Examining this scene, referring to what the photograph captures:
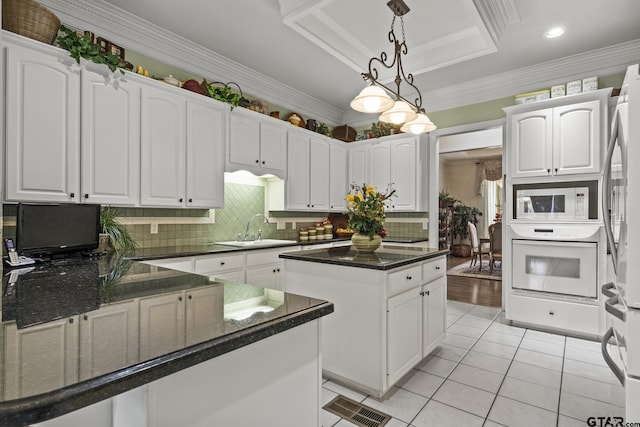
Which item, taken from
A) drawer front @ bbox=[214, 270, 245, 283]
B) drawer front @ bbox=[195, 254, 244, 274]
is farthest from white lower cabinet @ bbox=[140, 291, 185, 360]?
drawer front @ bbox=[214, 270, 245, 283]

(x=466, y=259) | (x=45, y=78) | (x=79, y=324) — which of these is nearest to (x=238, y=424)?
(x=79, y=324)

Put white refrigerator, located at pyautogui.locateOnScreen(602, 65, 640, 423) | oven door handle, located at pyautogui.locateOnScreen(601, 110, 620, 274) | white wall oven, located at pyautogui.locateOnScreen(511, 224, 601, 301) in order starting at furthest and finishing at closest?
white wall oven, located at pyautogui.locateOnScreen(511, 224, 601, 301) → oven door handle, located at pyautogui.locateOnScreen(601, 110, 620, 274) → white refrigerator, located at pyautogui.locateOnScreen(602, 65, 640, 423)

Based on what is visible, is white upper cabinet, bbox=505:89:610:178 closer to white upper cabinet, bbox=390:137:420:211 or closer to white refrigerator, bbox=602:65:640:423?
white upper cabinet, bbox=390:137:420:211

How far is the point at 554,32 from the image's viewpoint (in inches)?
123

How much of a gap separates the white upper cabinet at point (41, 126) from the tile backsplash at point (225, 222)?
0.37 metres

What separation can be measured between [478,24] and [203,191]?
2805mm

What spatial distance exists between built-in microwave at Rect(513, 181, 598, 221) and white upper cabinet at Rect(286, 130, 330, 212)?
7.71 ft

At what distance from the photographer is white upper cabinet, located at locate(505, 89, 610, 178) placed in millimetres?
3180

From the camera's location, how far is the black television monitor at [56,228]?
2.00 metres

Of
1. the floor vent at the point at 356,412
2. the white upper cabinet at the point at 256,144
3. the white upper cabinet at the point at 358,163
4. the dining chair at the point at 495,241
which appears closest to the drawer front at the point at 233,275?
the white upper cabinet at the point at 256,144

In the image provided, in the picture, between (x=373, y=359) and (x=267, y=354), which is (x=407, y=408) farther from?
(x=267, y=354)

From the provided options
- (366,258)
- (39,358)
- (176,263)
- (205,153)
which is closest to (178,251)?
(176,263)

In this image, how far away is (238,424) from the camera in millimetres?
813

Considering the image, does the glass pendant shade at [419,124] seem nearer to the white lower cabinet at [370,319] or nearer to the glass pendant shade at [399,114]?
the glass pendant shade at [399,114]
